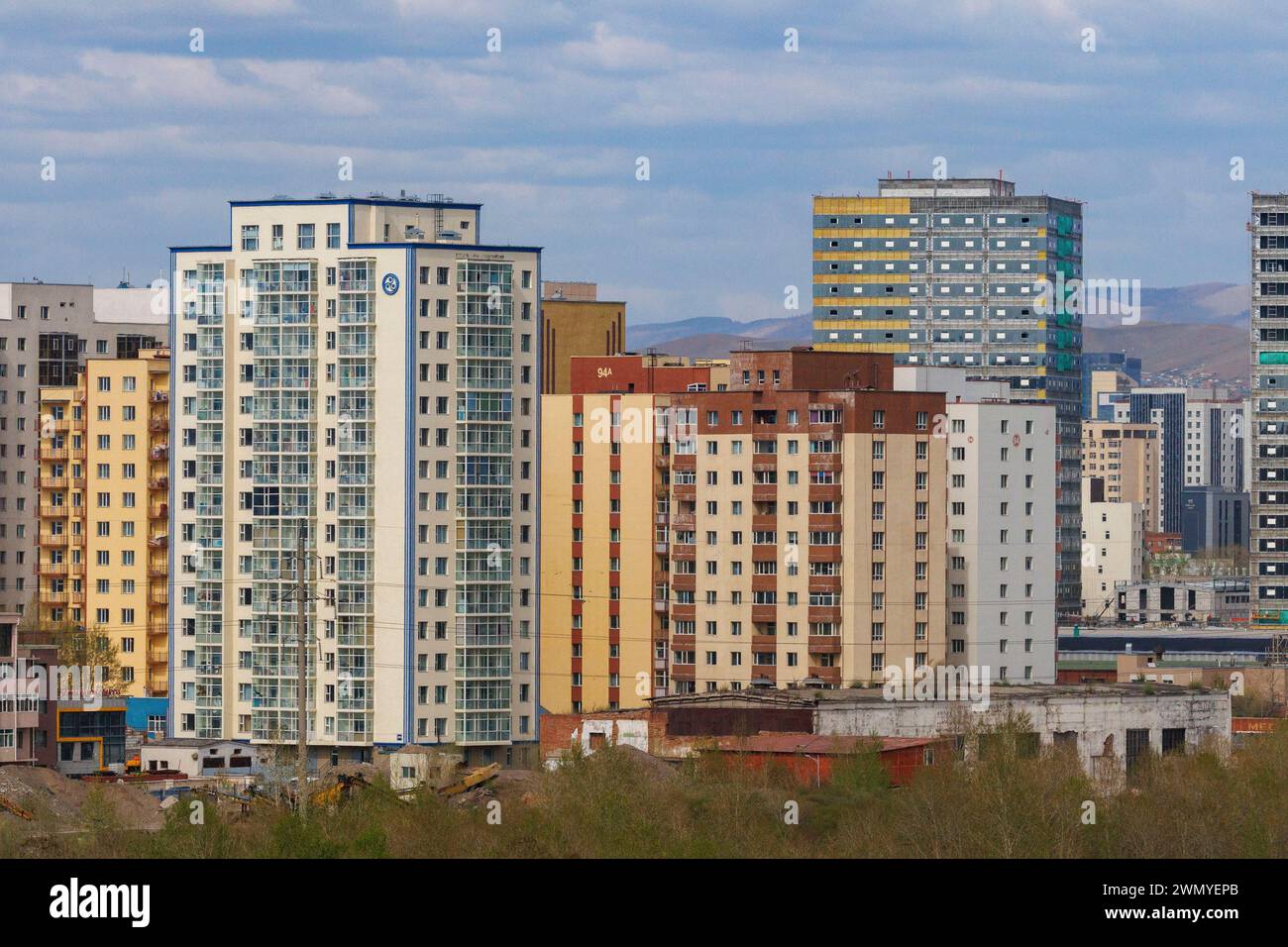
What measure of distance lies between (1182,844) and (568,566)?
53.0 meters

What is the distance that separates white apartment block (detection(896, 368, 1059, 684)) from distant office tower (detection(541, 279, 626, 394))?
23.7 m

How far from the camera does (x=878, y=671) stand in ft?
349

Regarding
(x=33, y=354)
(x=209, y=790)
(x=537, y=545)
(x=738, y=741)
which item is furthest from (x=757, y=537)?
(x=33, y=354)

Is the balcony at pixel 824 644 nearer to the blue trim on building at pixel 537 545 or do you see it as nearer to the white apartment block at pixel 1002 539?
the white apartment block at pixel 1002 539

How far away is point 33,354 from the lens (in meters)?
145

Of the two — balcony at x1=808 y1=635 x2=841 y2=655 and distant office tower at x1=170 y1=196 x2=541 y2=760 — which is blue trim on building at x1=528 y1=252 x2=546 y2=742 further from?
balcony at x1=808 y1=635 x2=841 y2=655

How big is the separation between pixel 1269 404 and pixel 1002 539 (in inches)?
2605

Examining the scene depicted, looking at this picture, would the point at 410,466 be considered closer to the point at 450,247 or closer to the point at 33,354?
the point at 450,247

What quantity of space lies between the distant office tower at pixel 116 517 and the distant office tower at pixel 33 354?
35.5ft

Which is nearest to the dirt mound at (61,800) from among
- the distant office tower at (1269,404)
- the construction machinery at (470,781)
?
the construction machinery at (470,781)

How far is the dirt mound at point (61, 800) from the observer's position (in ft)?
242

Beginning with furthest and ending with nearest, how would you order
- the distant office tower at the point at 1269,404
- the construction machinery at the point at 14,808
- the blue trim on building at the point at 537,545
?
the distant office tower at the point at 1269,404
the blue trim on building at the point at 537,545
the construction machinery at the point at 14,808
